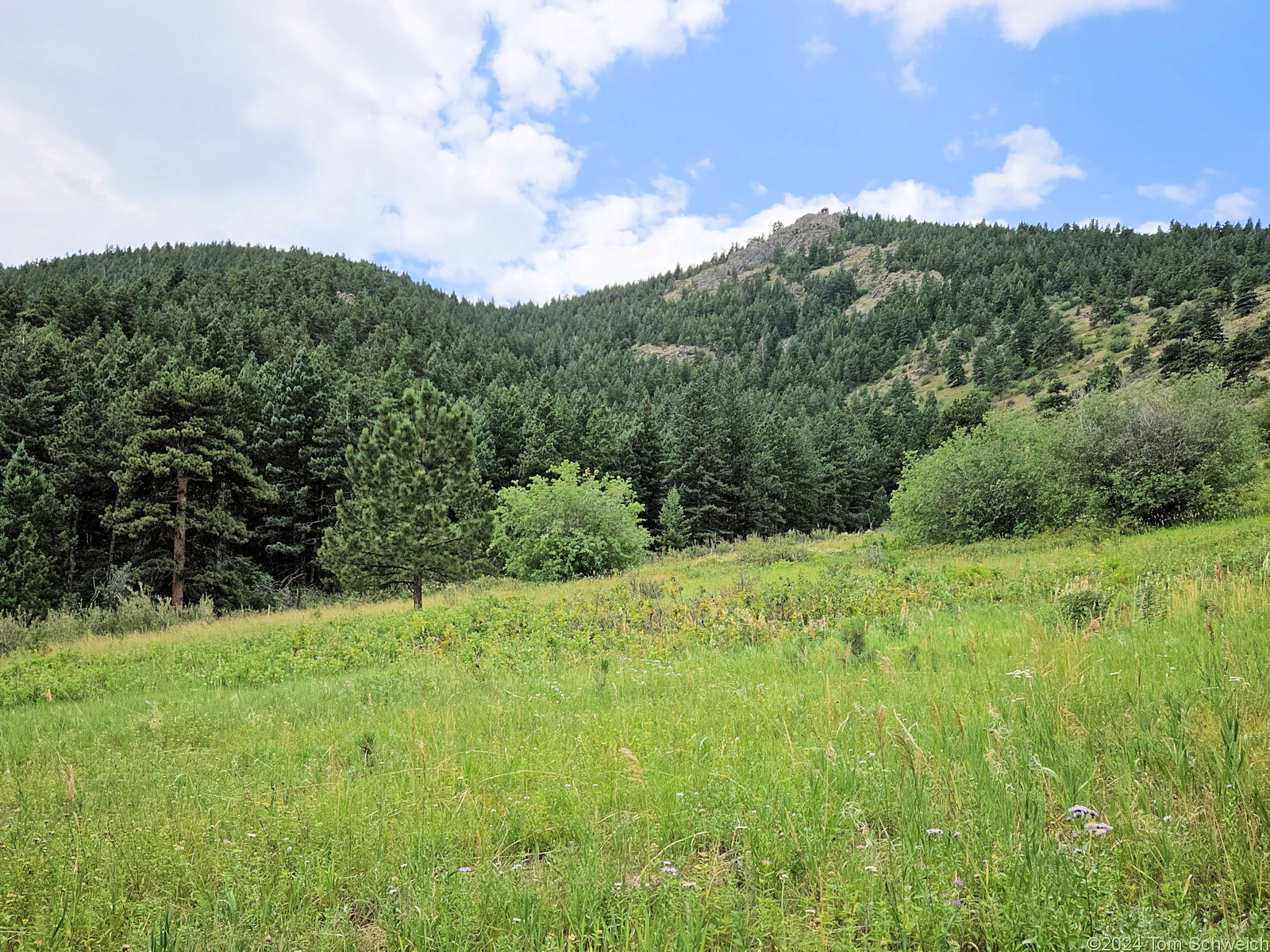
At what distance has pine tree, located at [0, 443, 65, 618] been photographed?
2578 centimetres

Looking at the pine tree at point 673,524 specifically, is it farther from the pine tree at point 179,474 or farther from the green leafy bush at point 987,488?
the pine tree at point 179,474

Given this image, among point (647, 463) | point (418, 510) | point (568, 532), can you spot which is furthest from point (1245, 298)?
point (418, 510)

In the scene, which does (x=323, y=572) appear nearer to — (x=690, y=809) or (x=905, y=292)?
(x=690, y=809)

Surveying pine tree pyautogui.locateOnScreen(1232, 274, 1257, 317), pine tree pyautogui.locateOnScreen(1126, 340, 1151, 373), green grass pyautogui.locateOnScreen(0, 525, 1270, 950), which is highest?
pine tree pyautogui.locateOnScreen(1232, 274, 1257, 317)

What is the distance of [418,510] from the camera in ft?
55.1

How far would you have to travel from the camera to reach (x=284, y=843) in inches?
110

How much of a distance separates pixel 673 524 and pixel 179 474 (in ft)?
99.2

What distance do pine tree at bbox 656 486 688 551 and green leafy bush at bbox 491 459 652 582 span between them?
690 inches

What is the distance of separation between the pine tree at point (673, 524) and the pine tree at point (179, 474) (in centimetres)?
2619

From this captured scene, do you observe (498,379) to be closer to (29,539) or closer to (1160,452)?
(29,539)

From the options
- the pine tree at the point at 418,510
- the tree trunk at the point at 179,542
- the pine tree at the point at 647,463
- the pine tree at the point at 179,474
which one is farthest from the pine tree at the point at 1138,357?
the tree trunk at the point at 179,542

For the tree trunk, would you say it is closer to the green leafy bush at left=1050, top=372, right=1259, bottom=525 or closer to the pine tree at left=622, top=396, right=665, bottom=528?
the pine tree at left=622, top=396, right=665, bottom=528

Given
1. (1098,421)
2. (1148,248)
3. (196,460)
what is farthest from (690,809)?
(1148,248)

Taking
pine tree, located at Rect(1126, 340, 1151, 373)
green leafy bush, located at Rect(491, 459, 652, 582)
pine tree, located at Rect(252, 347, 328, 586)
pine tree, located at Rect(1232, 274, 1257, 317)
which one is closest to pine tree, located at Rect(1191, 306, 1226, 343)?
pine tree, located at Rect(1126, 340, 1151, 373)
